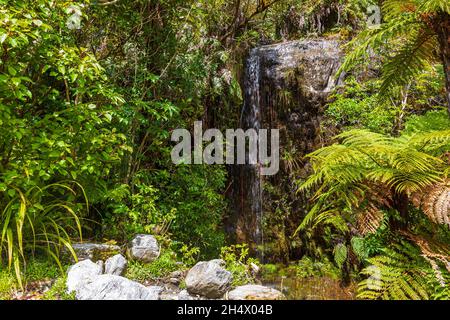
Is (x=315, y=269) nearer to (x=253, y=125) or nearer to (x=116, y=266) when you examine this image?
(x=253, y=125)

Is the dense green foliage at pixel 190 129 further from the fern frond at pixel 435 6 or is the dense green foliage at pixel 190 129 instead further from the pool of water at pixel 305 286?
the pool of water at pixel 305 286

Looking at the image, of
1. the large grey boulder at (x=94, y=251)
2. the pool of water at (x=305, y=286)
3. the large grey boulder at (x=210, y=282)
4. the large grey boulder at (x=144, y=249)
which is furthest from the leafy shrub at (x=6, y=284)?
the pool of water at (x=305, y=286)

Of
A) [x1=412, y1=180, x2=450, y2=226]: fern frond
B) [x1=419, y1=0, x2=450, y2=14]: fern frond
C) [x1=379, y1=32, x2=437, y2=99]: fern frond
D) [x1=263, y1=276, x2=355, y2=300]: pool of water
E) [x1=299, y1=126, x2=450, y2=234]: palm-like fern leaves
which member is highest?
[x1=419, y1=0, x2=450, y2=14]: fern frond

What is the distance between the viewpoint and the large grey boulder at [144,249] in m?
3.20

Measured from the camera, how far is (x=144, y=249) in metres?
3.23

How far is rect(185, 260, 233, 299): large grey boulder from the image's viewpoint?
8.50ft

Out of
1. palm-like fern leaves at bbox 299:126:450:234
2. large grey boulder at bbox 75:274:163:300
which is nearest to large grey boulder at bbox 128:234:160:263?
large grey boulder at bbox 75:274:163:300

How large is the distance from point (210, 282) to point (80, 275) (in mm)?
980

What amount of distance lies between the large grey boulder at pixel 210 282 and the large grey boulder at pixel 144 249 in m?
0.68

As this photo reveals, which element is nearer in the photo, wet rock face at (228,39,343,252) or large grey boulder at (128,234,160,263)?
large grey boulder at (128,234,160,263)

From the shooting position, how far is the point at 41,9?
2520mm

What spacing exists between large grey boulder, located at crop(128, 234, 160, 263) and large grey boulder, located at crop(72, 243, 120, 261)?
161 mm

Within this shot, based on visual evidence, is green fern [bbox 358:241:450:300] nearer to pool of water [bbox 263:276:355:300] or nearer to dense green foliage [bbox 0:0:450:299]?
dense green foliage [bbox 0:0:450:299]
